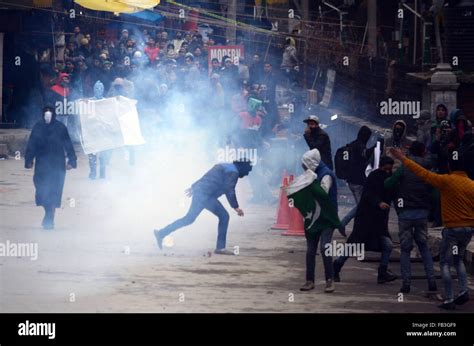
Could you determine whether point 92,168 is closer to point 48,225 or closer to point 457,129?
point 48,225

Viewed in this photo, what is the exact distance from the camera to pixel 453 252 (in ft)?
45.0

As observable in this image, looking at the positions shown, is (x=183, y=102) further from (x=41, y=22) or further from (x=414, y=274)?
(x=414, y=274)

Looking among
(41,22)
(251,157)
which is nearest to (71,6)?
(41,22)

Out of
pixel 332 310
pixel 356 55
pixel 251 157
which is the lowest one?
pixel 332 310

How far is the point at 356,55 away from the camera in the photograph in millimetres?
29484

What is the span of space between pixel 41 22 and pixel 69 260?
19005mm

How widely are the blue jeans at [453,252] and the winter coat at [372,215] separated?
136 centimetres

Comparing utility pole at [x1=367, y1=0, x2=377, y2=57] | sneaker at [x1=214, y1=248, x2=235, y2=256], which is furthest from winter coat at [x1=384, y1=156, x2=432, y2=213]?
utility pole at [x1=367, y1=0, x2=377, y2=57]

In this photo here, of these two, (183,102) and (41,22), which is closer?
(183,102)

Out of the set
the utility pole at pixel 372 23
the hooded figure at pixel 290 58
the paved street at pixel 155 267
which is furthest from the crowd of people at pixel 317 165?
the hooded figure at pixel 290 58

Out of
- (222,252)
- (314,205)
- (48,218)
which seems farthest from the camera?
(48,218)

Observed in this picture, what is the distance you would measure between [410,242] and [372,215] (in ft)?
2.25

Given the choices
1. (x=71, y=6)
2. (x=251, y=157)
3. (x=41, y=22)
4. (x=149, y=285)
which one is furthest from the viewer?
(x=71, y=6)

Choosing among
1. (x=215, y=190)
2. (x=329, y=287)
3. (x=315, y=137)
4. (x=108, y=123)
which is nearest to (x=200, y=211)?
(x=215, y=190)
